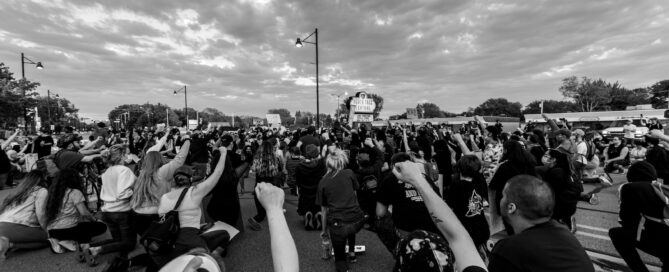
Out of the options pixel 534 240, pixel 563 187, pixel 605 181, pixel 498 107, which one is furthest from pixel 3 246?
pixel 498 107

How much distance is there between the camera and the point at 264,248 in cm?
504

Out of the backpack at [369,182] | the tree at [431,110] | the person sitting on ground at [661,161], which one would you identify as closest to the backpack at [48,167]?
the backpack at [369,182]

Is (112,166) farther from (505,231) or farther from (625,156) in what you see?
(625,156)

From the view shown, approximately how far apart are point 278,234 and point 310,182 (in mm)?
4305

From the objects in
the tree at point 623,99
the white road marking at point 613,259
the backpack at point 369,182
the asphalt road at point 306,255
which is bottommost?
the asphalt road at point 306,255

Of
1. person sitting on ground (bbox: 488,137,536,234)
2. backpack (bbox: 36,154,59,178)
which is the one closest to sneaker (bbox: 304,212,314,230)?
person sitting on ground (bbox: 488,137,536,234)

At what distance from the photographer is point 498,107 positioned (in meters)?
91.4

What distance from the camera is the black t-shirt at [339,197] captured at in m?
4.10

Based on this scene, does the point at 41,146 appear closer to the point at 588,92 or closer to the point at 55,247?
the point at 55,247

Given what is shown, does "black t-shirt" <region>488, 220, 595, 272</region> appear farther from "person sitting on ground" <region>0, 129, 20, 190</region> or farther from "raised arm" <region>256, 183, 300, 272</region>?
"person sitting on ground" <region>0, 129, 20, 190</region>

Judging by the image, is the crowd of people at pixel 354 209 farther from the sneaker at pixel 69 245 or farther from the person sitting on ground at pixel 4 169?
the person sitting on ground at pixel 4 169

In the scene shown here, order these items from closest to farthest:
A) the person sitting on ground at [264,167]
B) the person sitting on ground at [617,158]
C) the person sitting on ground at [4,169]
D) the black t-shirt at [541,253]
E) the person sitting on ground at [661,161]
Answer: the black t-shirt at [541,253] → the person sitting on ground at [661,161] → the person sitting on ground at [264,167] → the person sitting on ground at [4,169] → the person sitting on ground at [617,158]

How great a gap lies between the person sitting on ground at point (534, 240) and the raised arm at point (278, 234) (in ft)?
3.36

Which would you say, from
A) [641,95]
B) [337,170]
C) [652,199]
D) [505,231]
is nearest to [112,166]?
[337,170]
